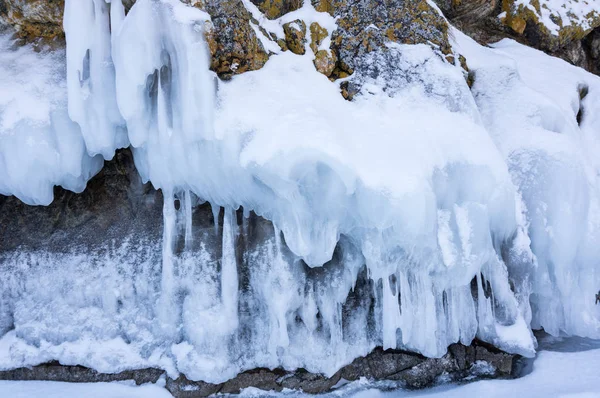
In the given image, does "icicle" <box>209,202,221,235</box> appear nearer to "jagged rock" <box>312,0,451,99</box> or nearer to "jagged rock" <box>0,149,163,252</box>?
"jagged rock" <box>0,149,163,252</box>

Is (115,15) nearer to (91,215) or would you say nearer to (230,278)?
(91,215)

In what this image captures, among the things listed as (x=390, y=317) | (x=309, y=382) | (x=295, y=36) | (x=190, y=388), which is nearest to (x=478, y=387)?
(x=390, y=317)

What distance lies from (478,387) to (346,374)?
1.09 m

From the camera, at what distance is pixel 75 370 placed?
4.35 m

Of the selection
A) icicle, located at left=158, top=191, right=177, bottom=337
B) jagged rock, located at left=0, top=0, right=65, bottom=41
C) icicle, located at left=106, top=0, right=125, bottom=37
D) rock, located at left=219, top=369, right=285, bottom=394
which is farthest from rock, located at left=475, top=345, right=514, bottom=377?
jagged rock, located at left=0, top=0, right=65, bottom=41

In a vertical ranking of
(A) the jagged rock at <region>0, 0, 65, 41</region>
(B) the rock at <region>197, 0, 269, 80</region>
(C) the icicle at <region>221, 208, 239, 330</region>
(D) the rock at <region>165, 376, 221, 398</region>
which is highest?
(A) the jagged rock at <region>0, 0, 65, 41</region>

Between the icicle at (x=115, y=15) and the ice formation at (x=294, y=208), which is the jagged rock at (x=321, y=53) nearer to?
the ice formation at (x=294, y=208)

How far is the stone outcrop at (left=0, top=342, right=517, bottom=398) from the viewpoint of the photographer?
169 inches

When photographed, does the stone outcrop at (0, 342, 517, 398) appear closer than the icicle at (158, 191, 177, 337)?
No

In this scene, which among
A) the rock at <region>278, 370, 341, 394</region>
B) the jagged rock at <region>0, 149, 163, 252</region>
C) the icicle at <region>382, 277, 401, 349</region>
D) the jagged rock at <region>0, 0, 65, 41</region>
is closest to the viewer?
the jagged rock at <region>0, 0, 65, 41</region>

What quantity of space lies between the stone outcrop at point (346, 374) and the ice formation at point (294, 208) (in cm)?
9

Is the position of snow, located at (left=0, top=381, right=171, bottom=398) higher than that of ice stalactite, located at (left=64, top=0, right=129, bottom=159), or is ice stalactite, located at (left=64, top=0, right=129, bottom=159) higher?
ice stalactite, located at (left=64, top=0, right=129, bottom=159)

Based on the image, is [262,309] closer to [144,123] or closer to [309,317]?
[309,317]

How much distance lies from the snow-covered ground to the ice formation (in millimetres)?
189
